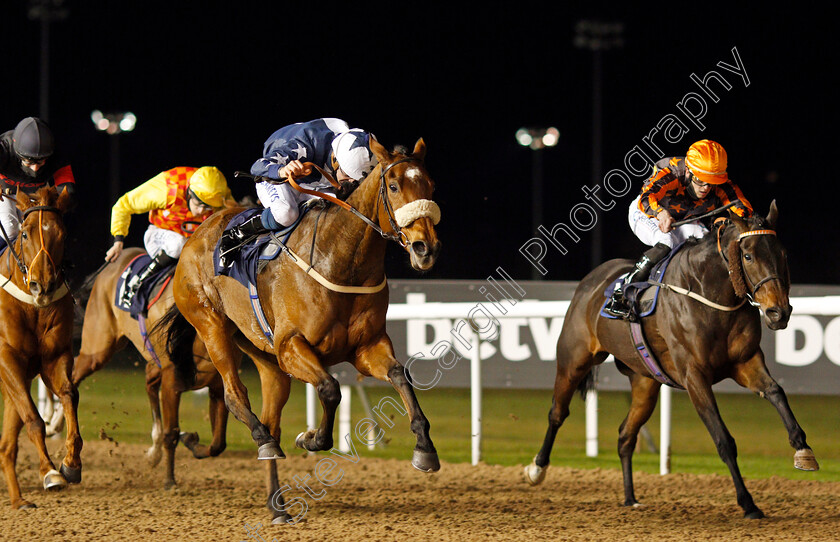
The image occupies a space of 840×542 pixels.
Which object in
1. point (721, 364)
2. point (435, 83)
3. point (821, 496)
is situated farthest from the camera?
point (435, 83)

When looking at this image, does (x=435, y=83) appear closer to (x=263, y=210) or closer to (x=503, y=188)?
(x=503, y=188)

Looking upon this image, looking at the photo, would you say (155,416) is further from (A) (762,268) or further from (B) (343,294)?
(A) (762,268)

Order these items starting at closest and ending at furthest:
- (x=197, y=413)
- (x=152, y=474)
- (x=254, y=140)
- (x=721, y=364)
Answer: (x=721, y=364)
(x=152, y=474)
(x=197, y=413)
(x=254, y=140)

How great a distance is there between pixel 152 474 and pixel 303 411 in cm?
371

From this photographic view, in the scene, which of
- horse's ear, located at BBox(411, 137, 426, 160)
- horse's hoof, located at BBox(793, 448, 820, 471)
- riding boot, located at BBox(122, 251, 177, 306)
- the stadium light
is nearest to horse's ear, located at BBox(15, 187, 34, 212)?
riding boot, located at BBox(122, 251, 177, 306)

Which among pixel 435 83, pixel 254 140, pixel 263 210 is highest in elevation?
pixel 435 83

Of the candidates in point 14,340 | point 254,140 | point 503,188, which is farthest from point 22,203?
point 503,188

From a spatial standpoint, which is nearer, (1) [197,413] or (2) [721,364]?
(2) [721,364]

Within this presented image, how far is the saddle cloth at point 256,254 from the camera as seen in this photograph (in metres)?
4.66

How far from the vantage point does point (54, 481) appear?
4.75 m

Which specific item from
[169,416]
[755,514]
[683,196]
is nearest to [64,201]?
[169,416]

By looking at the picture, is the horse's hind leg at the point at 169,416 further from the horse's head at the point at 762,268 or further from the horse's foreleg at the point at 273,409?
the horse's head at the point at 762,268

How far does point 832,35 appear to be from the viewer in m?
21.7

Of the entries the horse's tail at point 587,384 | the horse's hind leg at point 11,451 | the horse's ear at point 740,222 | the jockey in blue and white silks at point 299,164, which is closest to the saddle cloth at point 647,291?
the horse's ear at point 740,222
